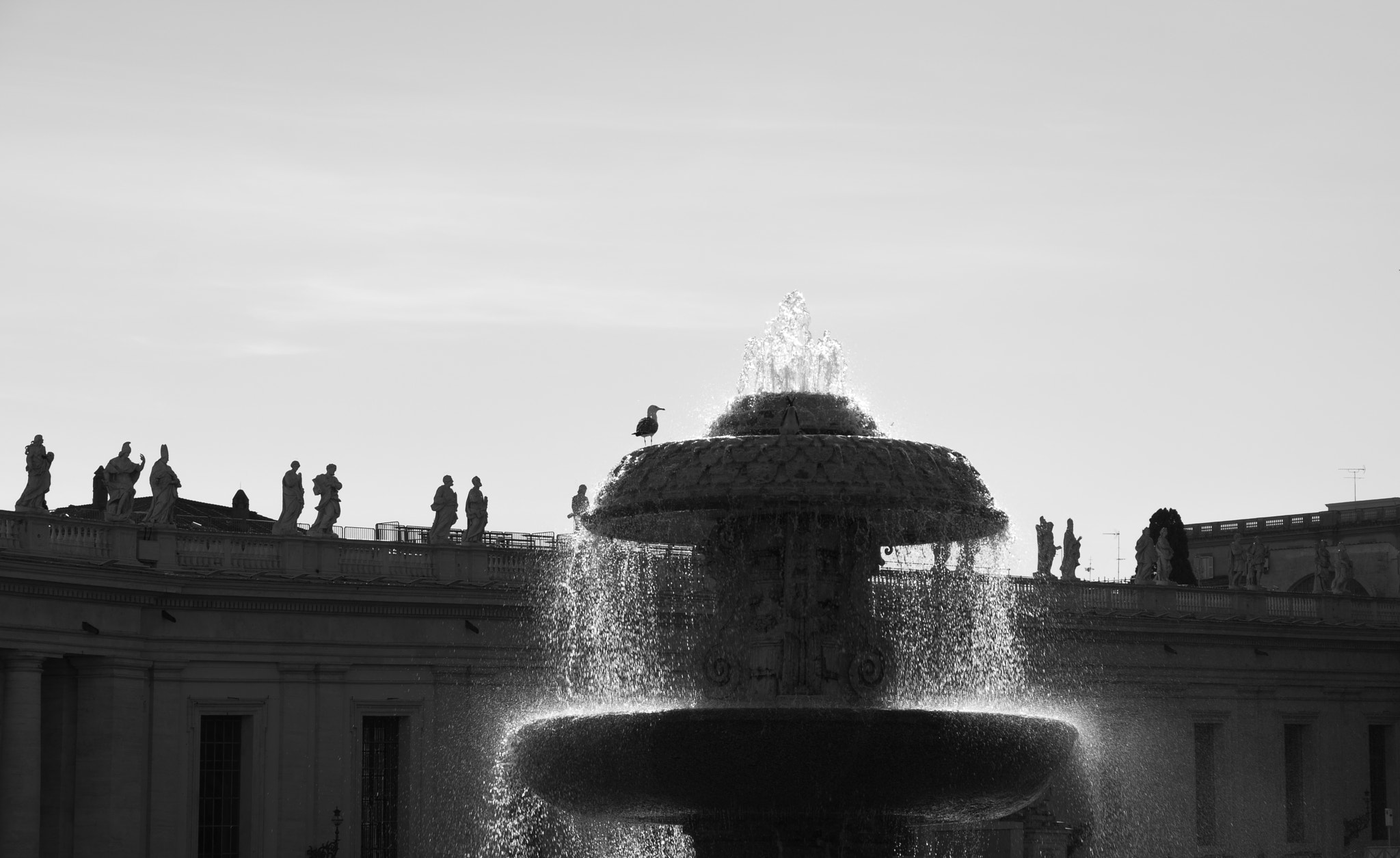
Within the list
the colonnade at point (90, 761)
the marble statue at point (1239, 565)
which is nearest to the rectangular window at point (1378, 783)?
the marble statue at point (1239, 565)

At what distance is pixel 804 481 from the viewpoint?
74.3 feet

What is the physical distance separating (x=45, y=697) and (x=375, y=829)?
24.7 ft

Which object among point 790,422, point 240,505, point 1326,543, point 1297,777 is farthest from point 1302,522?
point 790,422

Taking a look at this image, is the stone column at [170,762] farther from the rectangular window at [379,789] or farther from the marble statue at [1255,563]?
the marble statue at [1255,563]

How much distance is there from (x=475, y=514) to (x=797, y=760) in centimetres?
3380

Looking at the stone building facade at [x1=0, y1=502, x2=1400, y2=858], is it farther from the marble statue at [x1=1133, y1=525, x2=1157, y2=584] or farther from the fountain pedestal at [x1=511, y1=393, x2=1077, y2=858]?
the fountain pedestal at [x1=511, y1=393, x2=1077, y2=858]

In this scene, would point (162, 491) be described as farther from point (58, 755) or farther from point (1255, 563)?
point (1255, 563)

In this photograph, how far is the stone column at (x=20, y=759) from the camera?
46.0 m

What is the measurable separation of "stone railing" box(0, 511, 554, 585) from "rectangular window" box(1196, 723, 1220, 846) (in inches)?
839

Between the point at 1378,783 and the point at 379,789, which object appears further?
the point at 1378,783

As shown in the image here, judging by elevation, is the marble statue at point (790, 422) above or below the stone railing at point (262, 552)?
above

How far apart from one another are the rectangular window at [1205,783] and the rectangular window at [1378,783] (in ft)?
22.7

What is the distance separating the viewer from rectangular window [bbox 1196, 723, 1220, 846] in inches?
2660

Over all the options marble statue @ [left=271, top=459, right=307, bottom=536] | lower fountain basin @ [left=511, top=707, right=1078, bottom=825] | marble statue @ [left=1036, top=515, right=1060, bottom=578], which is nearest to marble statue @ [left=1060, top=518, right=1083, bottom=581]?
marble statue @ [left=1036, top=515, right=1060, bottom=578]
